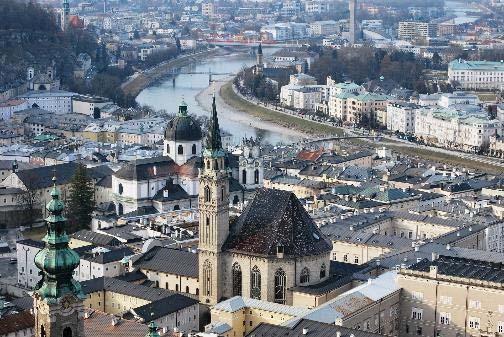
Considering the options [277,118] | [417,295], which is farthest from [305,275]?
[277,118]

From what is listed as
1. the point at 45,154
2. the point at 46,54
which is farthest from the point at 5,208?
the point at 46,54

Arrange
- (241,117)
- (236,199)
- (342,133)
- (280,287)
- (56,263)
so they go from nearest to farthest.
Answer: (56,263) < (280,287) < (236,199) < (342,133) < (241,117)

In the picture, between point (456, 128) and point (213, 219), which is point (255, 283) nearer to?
point (213, 219)

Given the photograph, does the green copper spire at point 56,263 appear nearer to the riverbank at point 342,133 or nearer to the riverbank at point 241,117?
the riverbank at point 342,133

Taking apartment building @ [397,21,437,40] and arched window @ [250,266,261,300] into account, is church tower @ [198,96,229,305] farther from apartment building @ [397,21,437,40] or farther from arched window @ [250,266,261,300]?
apartment building @ [397,21,437,40]

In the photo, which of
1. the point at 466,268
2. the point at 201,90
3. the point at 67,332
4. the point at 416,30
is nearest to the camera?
the point at 67,332

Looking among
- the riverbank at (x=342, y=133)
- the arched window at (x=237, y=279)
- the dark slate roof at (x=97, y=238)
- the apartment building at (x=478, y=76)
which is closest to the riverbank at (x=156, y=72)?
the riverbank at (x=342, y=133)
